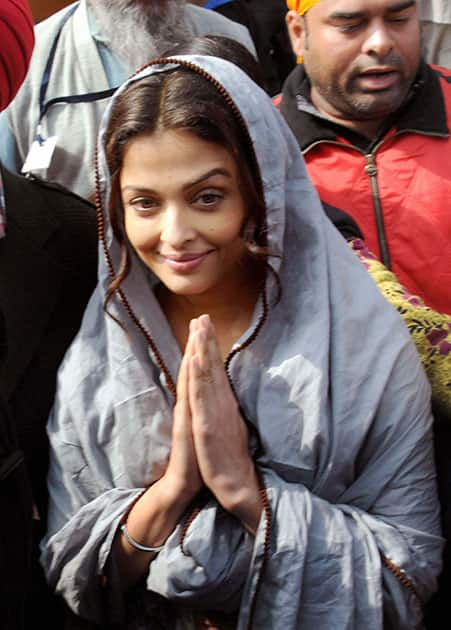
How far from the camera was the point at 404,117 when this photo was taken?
299cm

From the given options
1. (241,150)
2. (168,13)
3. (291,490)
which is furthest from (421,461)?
(168,13)

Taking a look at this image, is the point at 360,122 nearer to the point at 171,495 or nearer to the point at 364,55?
the point at 364,55

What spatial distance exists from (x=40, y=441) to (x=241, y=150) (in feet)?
2.59

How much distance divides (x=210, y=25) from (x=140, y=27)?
320 mm

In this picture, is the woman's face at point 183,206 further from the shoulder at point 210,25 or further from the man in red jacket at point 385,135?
the shoulder at point 210,25

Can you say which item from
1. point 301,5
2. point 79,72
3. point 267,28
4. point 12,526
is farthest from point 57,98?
point 12,526

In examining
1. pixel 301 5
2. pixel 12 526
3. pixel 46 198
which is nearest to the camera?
pixel 12 526

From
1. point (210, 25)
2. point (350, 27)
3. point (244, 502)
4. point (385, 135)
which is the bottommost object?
point (244, 502)

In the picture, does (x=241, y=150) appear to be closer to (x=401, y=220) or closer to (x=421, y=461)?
(x=421, y=461)

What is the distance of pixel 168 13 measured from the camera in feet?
12.2

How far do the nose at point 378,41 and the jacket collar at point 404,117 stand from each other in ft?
0.59

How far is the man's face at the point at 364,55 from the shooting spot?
2.89m

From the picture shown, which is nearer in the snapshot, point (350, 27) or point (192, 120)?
point (192, 120)

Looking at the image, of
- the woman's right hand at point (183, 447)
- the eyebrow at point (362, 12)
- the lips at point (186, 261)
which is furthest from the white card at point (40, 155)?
the woman's right hand at point (183, 447)
